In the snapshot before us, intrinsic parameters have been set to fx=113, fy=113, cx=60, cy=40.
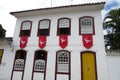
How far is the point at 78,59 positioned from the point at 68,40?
1811 mm

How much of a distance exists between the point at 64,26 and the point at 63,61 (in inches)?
125

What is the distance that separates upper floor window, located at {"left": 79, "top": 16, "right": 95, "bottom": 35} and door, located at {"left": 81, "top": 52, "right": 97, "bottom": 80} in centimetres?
189

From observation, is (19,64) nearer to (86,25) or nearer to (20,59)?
(20,59)

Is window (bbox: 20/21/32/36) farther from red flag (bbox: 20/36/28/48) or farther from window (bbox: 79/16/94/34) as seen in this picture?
window (bbox: 79/16/94/34)

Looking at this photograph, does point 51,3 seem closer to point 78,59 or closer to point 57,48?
point 57,48

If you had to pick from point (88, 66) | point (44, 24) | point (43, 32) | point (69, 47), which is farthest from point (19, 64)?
point (88, 66)

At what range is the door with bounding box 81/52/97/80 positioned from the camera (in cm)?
863

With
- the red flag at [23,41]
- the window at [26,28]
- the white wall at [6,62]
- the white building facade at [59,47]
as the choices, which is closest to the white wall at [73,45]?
the white building facade at [59,47]

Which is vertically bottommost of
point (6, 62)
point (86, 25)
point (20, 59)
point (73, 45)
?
point (6, 62)

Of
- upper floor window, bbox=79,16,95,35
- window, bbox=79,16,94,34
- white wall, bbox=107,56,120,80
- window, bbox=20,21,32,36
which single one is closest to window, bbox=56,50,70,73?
upper floor window, bbox=79,16,95,35

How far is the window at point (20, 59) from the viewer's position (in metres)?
10.4

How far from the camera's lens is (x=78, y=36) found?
957 centimetres

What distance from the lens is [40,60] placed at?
10.0m

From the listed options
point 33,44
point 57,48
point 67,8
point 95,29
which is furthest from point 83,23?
point 33,44
